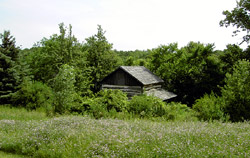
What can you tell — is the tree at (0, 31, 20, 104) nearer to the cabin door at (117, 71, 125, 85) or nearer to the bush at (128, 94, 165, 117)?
the cabin door at (117, 71, 125, 85)

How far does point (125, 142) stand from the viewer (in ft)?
23.4

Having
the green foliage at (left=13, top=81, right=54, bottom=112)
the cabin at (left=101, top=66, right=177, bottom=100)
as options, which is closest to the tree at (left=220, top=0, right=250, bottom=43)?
the cabin at (left=101, top=66, right=177, bottom=100)

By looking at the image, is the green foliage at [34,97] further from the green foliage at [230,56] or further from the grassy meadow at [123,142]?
the green foliage at [230,56]

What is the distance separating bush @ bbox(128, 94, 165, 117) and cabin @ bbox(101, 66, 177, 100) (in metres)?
6.36

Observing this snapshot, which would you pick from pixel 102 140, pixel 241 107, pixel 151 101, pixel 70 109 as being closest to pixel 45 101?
pixel 70 109

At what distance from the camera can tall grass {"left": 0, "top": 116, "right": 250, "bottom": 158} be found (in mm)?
6516

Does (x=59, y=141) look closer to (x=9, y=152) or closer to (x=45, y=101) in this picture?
(x=9, y=152)

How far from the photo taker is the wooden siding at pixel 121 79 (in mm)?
22462

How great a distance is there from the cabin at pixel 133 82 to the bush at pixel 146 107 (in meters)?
6.36

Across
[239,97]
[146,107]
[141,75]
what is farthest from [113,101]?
[141,75]

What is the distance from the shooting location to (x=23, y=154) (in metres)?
8.00

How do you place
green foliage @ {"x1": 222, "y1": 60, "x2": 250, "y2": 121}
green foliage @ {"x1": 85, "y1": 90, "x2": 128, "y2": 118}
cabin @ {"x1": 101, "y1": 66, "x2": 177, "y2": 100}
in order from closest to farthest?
green foliage @ {"x1": 85, "y1": 90, "x2": 128, "y2": 118}, green foliage @ {"x1": 222, "y1": 60, "x2": 250, "y2": 121}, cabin @ {"x1": 101, "y1": 66, "x2": 177, "y2": 100}

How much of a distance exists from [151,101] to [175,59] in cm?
1651

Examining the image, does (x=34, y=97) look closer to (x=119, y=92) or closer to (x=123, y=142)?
(x=119, y=92)
